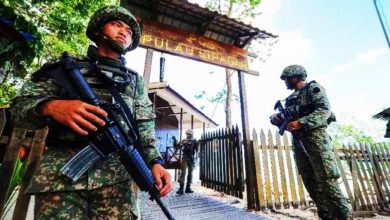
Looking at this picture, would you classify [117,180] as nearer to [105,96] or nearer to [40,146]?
[105,96]

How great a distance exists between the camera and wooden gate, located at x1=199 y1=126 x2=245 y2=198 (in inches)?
228

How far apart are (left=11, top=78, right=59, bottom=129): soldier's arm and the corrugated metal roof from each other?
3537 millimetres

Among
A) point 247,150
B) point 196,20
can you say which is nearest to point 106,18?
point 196,20

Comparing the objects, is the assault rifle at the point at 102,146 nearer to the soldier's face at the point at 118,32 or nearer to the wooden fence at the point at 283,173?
the soldier's face at the point at 118,32

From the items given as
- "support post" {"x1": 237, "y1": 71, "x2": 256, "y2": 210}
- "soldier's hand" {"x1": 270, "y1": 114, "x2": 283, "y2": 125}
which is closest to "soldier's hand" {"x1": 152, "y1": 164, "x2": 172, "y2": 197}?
"soldier's hand" {"x1": 270, "y1": 114, "x2": 283, "y2": 125}

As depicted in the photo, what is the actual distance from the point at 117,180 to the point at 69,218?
0.99 ft

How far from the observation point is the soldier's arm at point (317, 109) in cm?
338

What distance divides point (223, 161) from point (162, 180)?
5.00 m

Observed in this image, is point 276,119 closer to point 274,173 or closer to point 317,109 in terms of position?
point 317,109

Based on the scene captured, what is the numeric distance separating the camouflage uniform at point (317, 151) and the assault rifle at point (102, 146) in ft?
8.50

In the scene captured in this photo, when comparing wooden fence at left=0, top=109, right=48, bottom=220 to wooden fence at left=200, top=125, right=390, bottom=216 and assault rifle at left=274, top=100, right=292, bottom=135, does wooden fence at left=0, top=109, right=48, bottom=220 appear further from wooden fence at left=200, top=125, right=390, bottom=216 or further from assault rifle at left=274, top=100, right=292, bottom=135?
wooden fence at left=200, top=125, right=390, bottom=216

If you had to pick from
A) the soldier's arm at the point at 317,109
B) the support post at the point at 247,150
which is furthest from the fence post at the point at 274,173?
the soldier's arm at the point at 317,109

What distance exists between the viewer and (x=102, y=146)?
1344 mm

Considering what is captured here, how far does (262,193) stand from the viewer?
5246 mm
